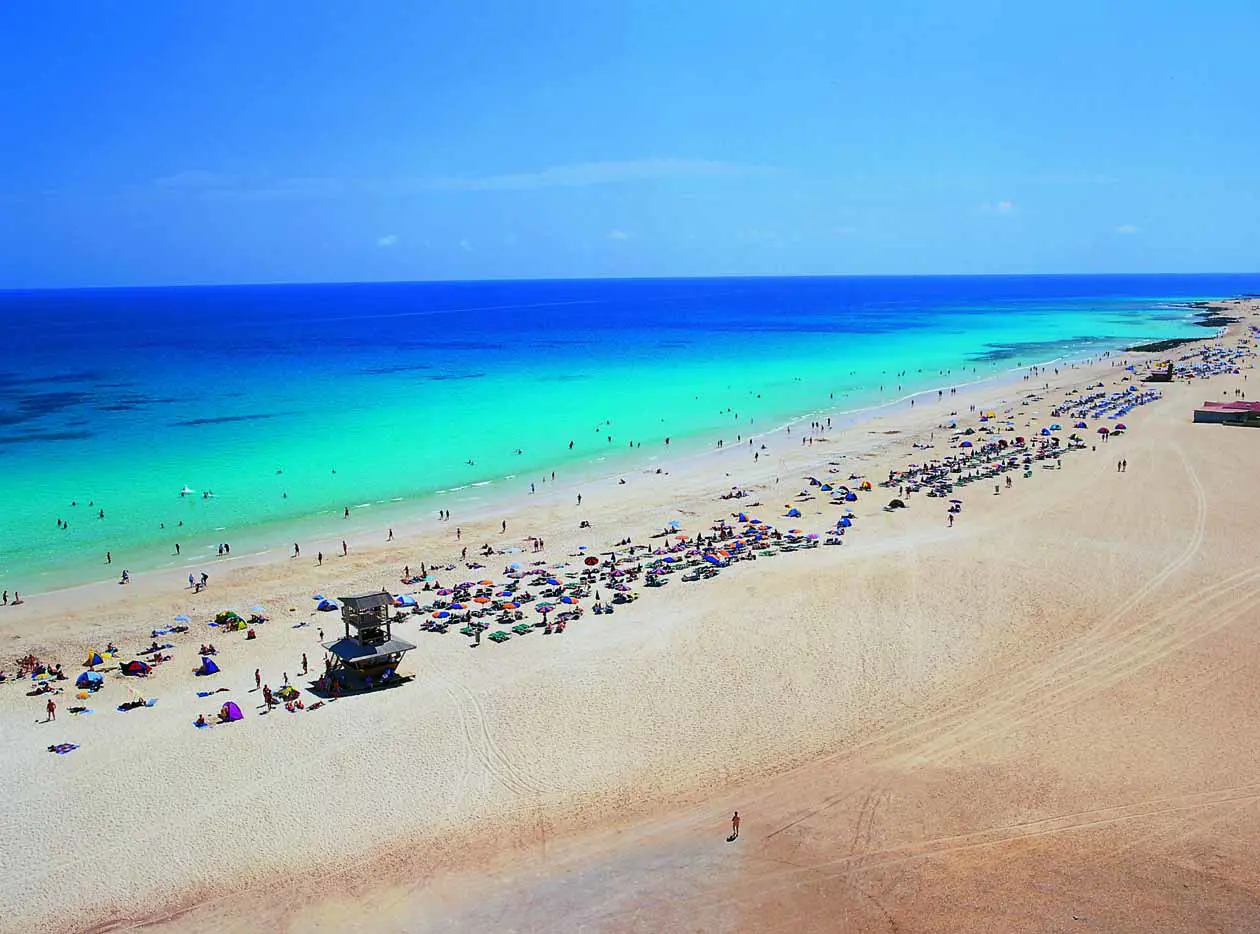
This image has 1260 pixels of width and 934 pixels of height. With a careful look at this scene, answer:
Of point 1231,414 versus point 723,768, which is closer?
point 723,768

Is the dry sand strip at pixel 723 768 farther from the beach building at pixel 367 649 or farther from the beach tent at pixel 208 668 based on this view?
the beach building at pixel 367 649

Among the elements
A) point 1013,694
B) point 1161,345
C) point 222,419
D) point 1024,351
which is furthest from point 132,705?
point 1161,345

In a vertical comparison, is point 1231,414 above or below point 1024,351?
below

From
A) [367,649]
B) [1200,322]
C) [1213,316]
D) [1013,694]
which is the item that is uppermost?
[1213,316]

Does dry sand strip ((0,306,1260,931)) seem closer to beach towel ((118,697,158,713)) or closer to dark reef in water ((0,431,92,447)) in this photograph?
beach towel ((118,697,158,713))

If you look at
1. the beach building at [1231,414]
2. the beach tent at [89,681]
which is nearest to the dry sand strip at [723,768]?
the beach tent at [89,681]

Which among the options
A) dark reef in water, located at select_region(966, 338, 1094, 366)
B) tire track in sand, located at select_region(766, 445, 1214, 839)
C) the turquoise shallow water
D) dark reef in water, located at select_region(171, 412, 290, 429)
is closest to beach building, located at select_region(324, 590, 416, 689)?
tire track in sand, located at select_region(766, 445, 1214, 839)

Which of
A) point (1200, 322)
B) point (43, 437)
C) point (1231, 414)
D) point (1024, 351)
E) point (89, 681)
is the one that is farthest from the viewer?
point (1200, 322)

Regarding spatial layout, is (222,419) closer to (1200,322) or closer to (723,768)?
(723,768)
